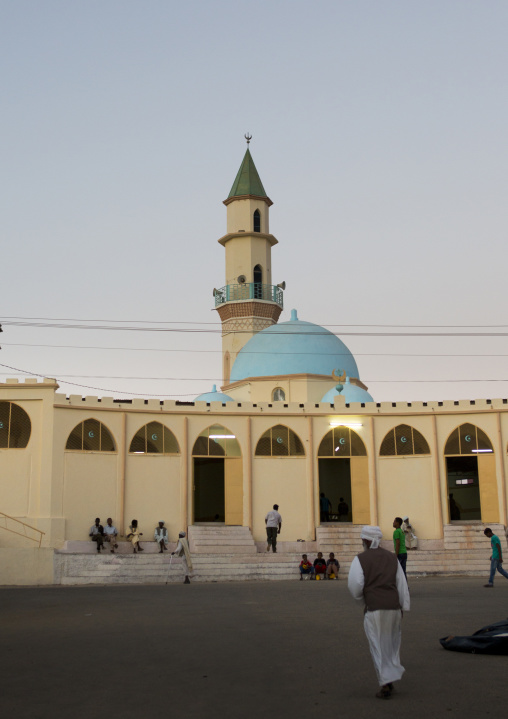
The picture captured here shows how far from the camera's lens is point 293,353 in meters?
33.9

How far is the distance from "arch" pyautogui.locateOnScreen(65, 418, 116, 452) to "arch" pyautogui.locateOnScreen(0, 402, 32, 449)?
1.18 metres

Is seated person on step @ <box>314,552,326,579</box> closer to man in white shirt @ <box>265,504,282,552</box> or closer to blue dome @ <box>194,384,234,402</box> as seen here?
man in white shirt @ <box>265,504,282,552</box>

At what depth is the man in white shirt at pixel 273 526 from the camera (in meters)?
23.4

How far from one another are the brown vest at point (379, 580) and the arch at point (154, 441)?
18.6 meters

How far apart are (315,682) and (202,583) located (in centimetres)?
1371

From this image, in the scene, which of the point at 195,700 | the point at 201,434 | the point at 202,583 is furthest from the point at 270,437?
the point at 195,700

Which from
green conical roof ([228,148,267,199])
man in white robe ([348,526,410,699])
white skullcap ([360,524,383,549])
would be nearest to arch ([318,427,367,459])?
green conical roof ([228,148,267,199])

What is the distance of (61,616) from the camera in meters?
12.3

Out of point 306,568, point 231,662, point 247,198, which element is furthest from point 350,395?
point 231,662

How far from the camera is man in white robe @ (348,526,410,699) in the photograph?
6.77m

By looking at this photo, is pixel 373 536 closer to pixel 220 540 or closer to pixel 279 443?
pixel 220 540

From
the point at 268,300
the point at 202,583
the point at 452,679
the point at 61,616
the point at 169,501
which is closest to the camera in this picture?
the point at 452,679

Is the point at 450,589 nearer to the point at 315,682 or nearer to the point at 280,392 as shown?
the point at 315,682

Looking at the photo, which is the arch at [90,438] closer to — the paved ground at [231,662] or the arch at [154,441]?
the arch at [154,441]
